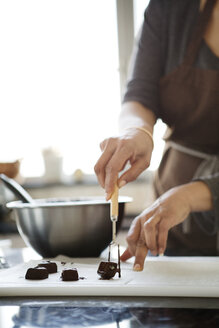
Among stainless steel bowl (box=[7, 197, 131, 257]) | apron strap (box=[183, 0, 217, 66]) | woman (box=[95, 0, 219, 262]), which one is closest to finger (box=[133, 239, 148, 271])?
stainless steel bowl (box=[7, 197, 131, 257])

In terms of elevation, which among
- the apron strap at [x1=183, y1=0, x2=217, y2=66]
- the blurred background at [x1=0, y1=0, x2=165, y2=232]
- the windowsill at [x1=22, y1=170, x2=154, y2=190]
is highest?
the apron strap at [x1=183, y1=0, x2=217, y2=66]

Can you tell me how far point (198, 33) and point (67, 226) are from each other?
739mm

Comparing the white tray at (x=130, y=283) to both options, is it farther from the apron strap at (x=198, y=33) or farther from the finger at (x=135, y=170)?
the apron strap at (x=198, y=33)

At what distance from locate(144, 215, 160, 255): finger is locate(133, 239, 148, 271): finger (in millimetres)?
14

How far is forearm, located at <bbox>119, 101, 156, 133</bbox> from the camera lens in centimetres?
124

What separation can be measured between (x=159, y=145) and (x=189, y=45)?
1597 mm

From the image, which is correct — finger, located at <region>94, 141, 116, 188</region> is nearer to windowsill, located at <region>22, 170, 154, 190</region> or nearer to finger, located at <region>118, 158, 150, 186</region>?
finger, located at <region>118, 158, 150, 186</region>

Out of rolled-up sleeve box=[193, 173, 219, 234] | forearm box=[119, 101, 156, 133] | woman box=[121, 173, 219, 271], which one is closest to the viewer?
woman box=[121, 173, 219, 271]

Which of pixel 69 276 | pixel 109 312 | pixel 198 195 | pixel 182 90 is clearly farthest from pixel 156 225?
pixel 182 90

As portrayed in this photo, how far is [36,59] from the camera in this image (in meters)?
3.20

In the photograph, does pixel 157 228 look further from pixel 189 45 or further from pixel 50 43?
pixel 50 43

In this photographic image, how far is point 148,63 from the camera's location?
4.67 ft

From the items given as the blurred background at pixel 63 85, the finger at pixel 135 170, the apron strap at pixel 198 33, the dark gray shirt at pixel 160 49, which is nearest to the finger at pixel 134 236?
the finger at pixel 135 170

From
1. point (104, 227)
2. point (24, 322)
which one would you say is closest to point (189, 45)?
point (104, 227)
